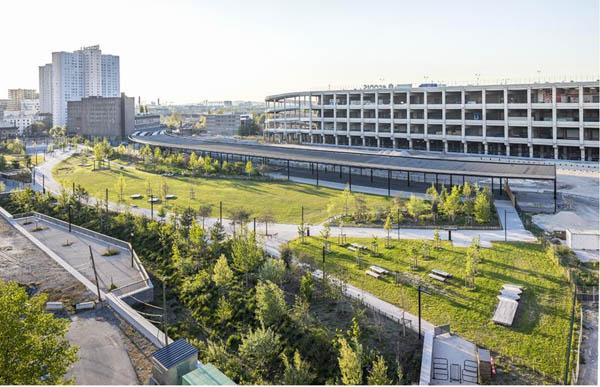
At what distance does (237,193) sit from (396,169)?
16374mm

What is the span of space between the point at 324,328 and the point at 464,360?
565cm

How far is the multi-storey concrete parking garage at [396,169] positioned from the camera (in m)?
44.0

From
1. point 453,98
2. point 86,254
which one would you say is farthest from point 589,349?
point 453,98

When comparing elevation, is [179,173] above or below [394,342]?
above

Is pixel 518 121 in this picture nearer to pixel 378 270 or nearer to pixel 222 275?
pixel 378 270

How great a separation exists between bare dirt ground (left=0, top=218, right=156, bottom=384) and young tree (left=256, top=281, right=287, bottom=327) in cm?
475

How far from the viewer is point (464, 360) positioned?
1783 centimetres

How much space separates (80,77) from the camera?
180 meters

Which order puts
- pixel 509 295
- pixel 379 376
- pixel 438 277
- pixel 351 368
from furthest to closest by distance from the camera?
pixel 438 277 → pixel 509 295 → pixel 351 368 → pixel 379 376

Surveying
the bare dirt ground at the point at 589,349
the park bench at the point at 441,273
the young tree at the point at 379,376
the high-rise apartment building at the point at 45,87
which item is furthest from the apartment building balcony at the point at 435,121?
the high-rise apartment building at the point at 45,87

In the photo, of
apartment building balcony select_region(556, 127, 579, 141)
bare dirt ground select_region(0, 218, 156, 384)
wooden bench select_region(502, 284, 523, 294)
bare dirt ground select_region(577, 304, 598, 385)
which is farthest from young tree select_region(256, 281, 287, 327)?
apartment building balcony select_region(556, 127, 579, 141)

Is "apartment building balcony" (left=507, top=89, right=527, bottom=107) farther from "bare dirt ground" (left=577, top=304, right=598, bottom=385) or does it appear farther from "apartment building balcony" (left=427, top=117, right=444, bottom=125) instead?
"bare dirt ground" (left=577, top=304, right=598, bottom=385)

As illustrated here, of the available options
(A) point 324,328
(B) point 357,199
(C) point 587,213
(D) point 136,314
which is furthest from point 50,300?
(C) point 587,213

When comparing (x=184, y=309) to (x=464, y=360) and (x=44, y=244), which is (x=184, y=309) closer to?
(x=464, y=360)
